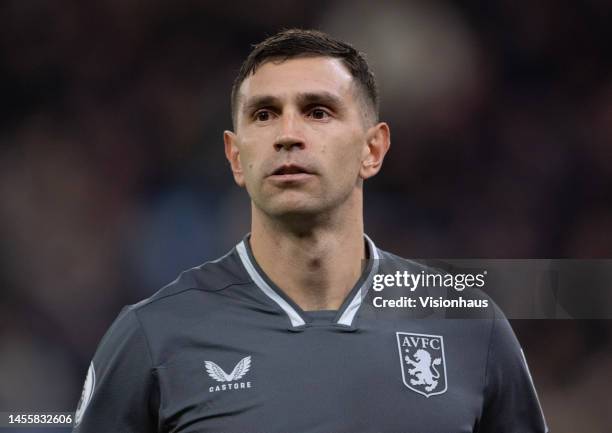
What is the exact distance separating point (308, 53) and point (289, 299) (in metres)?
0.84

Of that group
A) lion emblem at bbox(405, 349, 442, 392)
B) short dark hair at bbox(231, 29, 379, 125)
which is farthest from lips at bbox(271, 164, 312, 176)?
lion emblem at bbox(405, 349, 442, 392)

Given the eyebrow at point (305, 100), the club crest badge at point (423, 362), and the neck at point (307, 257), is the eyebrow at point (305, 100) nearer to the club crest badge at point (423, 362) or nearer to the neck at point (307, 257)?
the neck at point (307, 257)

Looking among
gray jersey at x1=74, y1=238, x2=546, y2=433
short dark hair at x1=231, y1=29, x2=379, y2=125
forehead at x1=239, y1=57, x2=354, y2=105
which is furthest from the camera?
short dark hair at x1=231, y1=29, x2=379, y2=125

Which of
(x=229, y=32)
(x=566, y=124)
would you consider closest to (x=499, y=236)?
(x=566, y=124)

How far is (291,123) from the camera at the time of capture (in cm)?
275

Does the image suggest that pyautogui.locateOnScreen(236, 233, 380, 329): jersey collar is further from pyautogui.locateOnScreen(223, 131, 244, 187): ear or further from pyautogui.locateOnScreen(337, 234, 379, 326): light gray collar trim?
pyautogui.locateOnScreen(223, 131, 244, 187): ear

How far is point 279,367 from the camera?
2.67 meters

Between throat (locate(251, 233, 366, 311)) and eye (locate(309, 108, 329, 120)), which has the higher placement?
eye (locate(309, 108, 329, 120))

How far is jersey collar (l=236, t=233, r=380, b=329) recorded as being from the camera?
2.79 meters

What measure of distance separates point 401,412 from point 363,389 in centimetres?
14

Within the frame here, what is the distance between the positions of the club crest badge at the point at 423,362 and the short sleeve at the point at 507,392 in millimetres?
203

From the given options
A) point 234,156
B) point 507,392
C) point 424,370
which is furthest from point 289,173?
point 507,392

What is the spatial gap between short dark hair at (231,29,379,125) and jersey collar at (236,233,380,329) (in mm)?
528

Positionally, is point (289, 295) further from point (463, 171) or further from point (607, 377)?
point (607, 377)
